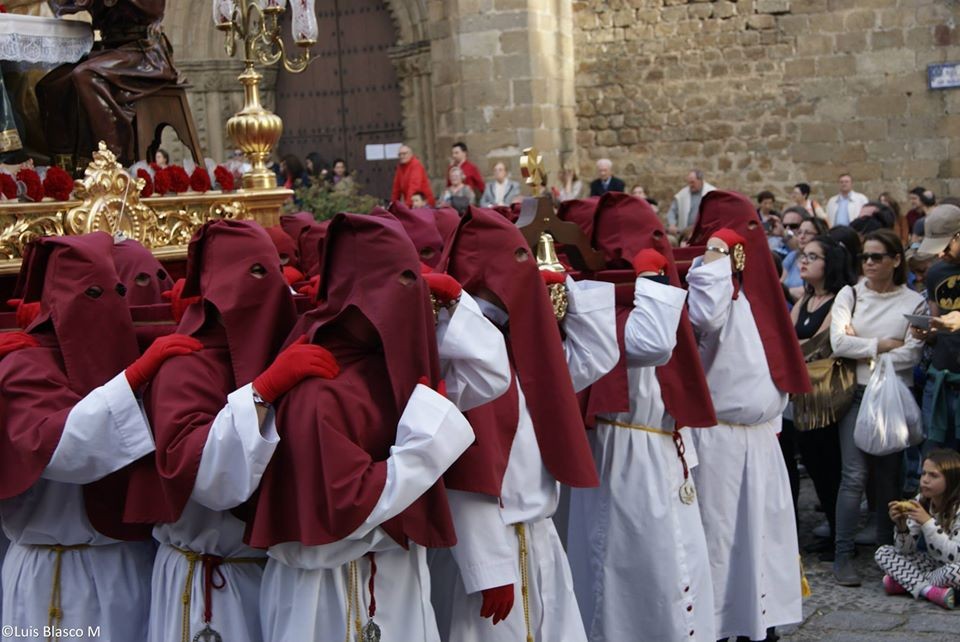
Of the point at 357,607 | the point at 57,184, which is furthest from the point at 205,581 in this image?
the point at 57,184

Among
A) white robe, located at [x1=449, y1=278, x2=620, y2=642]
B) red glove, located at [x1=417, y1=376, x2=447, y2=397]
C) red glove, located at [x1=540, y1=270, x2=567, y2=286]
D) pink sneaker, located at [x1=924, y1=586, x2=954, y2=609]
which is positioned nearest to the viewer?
red glove, located at [x1=417, y1=376, x2=447, y2=397]

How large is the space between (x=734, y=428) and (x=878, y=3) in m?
11.9

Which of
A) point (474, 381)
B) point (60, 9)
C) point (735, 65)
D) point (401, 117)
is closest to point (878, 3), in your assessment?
point (735, 65)

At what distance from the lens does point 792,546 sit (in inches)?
232

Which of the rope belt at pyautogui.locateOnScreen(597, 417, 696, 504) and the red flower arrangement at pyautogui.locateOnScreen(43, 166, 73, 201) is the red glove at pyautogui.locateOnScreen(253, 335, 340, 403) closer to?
the rope belt at pyautogui.locateOnScreen(597, 417, 696, 504)

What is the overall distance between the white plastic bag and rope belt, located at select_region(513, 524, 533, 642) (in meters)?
3.30

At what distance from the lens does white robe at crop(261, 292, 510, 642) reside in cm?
370

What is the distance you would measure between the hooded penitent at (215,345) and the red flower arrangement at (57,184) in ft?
10.1

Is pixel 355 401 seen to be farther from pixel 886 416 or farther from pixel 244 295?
pixel 886 416

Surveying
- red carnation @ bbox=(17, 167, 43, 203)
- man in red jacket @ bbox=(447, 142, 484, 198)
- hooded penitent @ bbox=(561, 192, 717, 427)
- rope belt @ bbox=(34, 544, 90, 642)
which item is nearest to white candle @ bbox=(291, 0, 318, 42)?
red carnation @ bbox=(17, 167, 43, 203)

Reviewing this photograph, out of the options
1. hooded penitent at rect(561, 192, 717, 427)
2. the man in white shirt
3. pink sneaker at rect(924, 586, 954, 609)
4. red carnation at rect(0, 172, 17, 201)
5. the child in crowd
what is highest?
red carnation at rect(0, 172, 17, 201)

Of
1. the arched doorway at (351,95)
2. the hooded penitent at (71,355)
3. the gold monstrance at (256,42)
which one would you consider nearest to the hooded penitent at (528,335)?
the hooded penitent at (71,355)

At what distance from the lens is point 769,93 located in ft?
55.7

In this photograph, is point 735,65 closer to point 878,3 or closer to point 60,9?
point 878,3
